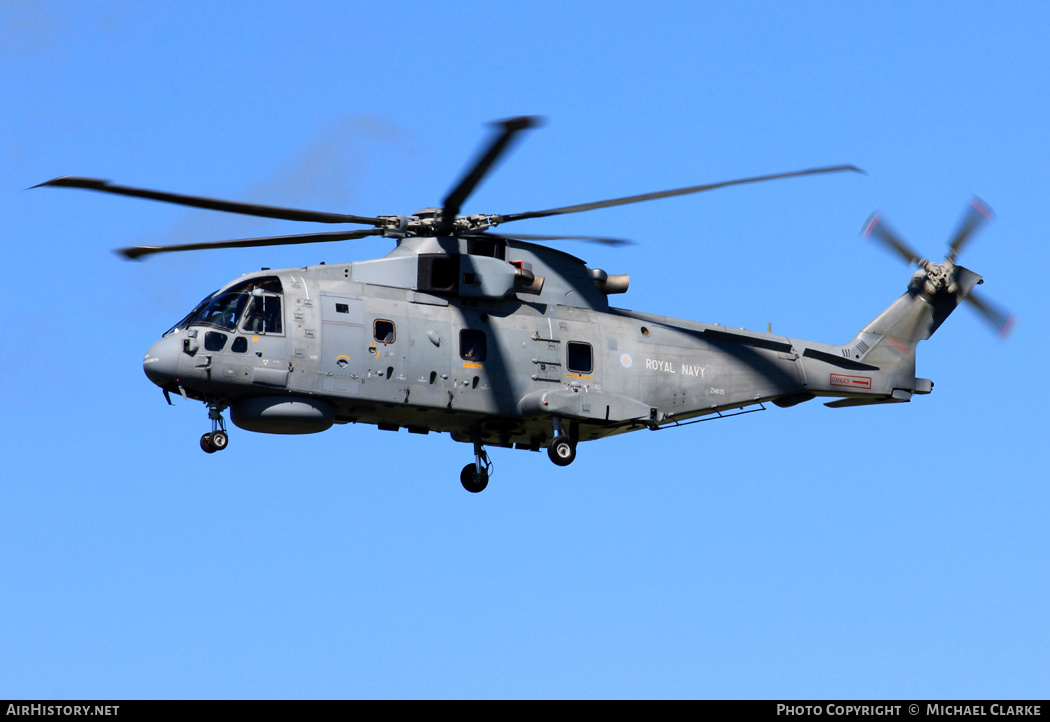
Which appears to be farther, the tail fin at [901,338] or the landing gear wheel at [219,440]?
the tail fin at [901,338]

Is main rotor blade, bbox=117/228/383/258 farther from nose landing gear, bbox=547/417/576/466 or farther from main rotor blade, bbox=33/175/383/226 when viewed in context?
nose landing gear, bbox=547/417/576/466

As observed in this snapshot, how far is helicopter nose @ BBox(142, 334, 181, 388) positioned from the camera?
28531mm

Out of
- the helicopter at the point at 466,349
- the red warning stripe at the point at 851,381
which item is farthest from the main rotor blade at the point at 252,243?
the red warning stripe at the point at 851,381

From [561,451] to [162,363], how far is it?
28.0 ft

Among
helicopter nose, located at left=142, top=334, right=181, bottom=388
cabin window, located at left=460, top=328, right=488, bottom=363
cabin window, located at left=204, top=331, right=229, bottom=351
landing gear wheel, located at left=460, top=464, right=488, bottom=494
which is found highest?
cabin window, located at left=460, top=328, right=488, bottom=363

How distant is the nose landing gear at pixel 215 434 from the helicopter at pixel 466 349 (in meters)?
0.03

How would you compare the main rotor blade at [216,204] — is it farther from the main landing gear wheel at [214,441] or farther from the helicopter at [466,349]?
the main landing gear wheel at [214,441]

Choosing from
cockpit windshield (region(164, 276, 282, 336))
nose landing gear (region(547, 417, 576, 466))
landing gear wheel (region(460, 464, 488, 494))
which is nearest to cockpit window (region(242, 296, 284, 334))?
cockpit windshield (region(164, 276, 282, 336))

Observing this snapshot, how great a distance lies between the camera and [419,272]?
31.3 m

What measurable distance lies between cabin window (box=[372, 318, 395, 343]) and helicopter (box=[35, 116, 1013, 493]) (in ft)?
0.09

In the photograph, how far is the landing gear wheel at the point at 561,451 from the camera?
31.6 metres

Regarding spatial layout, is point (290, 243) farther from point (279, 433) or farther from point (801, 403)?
point (801, 403)

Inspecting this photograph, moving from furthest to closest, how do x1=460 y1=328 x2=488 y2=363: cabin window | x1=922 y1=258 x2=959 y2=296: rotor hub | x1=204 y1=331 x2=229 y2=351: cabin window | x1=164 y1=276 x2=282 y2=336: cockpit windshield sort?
x1=922 y1=258 x2=959 y2=296: rotor hub
x1=460 y1=328 x2=488 y2=363: cabin window
x1=164 y1=276 x2=282 y2=336: cockpit windshield
x1=204 y1=331 x2=229 y2=351: cabin window
